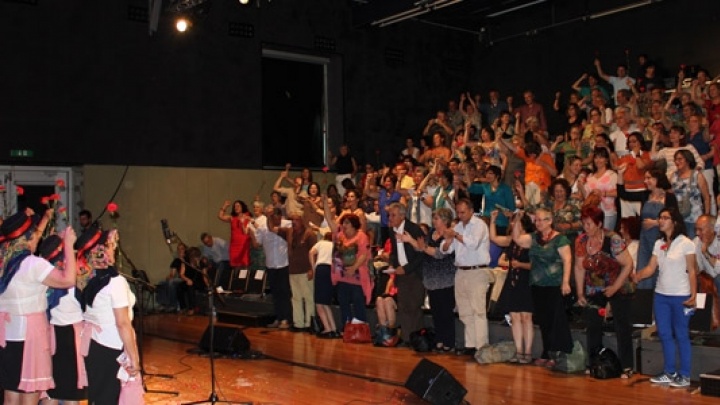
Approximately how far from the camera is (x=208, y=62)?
13945 millimetres

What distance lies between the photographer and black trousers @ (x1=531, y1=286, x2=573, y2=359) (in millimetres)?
7238

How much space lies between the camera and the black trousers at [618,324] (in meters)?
6.94

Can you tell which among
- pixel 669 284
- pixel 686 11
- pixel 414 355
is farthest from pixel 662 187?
pixel 686 11

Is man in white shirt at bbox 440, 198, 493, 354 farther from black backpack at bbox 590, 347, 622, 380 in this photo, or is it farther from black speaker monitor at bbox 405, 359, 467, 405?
black speaker monitor at bbox 405, 359, 467, 405

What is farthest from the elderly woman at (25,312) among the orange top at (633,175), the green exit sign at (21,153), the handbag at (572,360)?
the green exit sign at (21,153)

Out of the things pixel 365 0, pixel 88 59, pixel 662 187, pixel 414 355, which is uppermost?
pixel 365 0

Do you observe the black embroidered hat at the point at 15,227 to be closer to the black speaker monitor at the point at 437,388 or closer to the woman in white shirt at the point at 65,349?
the woman in white shirt at the point at 65,349

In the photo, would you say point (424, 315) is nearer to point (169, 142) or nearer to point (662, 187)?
point (662, 187)

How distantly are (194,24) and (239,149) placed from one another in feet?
8.13

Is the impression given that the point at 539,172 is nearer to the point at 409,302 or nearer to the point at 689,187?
the point at 689,187

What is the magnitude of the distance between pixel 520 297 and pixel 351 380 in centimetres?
195

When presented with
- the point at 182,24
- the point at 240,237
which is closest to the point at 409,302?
the point at 240,237

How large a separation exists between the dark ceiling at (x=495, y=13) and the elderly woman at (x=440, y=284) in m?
6.56

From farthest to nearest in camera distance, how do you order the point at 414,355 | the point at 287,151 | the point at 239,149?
the point at 287,151 < the point at 239,149 < the point at 414,355
